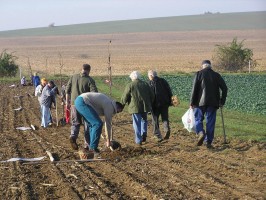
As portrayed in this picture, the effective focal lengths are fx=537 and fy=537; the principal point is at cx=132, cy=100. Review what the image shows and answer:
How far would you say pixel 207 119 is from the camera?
11.4 metres

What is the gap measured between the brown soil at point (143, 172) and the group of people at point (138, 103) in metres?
0.40

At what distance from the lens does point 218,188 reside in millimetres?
7633

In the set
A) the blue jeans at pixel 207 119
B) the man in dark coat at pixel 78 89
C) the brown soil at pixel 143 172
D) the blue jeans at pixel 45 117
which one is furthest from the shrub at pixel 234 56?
the man in dark coat at pixel 78 89

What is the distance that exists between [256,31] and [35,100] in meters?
106

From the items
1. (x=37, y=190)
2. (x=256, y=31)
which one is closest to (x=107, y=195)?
(x=37, y=190)

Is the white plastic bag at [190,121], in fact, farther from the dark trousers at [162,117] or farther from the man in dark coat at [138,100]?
the man in dark coat at [138,100]

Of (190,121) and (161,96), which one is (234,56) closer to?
(161,96)

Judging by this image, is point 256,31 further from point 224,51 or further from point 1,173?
point 1,173

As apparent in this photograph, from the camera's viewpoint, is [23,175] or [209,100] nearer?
[23,175]

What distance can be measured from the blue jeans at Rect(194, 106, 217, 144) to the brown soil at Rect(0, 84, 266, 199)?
0.34m

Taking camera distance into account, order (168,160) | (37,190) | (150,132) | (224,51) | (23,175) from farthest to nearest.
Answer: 1. (224,51)
2. (150,132)
3. (168,160)
4. (23,175)
5. (37,190)

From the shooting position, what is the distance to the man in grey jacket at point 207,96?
11289 millimetres

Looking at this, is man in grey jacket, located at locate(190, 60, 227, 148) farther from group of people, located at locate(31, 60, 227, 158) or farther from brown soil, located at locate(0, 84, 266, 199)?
brown soil, located at locate(0, 84, 266, 199)

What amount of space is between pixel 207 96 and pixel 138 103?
166 centimetres
